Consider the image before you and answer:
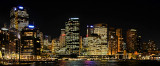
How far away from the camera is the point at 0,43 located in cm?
19912
